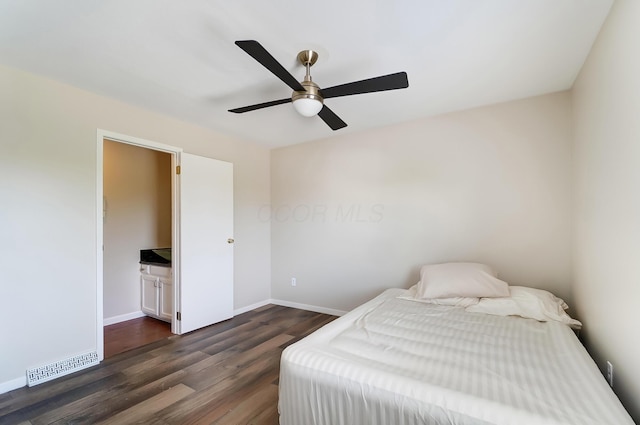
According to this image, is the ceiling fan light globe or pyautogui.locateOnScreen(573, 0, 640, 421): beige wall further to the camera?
the ceiling fan light globe

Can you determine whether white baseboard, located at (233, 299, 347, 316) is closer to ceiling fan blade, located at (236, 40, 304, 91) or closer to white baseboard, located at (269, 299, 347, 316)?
white baseboard, located at (269, 299, 347, 316)

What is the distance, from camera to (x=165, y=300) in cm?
349

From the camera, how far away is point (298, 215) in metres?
4.12

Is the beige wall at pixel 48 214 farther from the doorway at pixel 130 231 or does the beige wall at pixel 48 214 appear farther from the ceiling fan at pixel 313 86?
the ceiling fan at pixel 313 86

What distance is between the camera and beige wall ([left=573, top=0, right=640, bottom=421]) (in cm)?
130

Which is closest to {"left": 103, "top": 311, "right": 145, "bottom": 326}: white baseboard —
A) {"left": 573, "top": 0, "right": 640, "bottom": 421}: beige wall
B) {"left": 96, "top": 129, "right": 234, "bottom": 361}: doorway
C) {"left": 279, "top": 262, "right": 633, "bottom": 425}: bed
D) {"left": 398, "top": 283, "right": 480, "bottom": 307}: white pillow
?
{"left": 96, "top": 129, "right": 234, "bottom": 361}: doorway

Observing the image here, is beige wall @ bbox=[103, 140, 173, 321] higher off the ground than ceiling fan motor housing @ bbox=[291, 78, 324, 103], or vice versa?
ceiling fan motor housing @ bbox=[291, 78, 324, 103]

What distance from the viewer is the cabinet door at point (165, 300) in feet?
11.2

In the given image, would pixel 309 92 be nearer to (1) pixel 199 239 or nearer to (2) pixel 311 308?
(1) pixel 199 239

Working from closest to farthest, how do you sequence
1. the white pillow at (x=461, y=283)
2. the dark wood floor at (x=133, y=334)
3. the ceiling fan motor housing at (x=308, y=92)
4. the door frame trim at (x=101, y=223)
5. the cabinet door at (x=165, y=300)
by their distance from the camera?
the ceiling fan motor housing at (x=308, y=92), the white pillow at (x=461, y=283), the door frame trim at (x=101, y=223), the dark wood floor at (x=133, y=334), the cabinet door at (x=165, y=300)

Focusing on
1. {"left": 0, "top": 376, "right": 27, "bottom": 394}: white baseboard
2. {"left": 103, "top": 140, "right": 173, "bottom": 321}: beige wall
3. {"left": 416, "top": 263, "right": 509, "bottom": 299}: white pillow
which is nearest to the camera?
{"left": 0, "top": 376, "right": 27, "bottom": 394}: white baseboard

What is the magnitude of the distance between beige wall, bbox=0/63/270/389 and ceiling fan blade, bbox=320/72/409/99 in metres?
2.25

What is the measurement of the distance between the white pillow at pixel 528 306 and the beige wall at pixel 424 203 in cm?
44

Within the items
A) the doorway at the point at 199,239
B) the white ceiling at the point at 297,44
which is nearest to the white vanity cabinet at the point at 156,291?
the doorway at the point at 199,239
